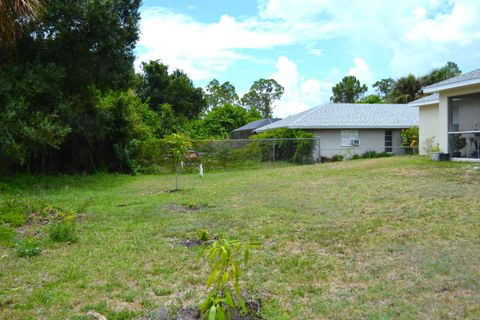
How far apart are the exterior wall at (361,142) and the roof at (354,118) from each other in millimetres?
483

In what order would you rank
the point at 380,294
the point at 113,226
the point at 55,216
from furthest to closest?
the point at 55,216 → the point at 113,226 → the point at 380,294

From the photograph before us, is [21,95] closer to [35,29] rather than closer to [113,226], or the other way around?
[35,29]

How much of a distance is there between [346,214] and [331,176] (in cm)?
673

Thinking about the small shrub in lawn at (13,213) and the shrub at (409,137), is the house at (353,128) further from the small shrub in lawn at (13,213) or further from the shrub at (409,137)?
the small shrub in lawn at (13,213)

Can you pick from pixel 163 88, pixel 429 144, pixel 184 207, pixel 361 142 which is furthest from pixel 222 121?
pixel 184 207

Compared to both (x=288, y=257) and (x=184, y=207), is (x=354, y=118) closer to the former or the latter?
(x=184, y=207)

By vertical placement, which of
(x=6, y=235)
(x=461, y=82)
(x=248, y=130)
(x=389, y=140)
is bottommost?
(x=6, y=235)

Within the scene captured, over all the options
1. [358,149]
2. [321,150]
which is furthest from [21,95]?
[358,149]

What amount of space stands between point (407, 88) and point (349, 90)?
2382 centimetres

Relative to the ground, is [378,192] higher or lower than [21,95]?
lower

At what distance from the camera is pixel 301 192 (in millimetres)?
11391

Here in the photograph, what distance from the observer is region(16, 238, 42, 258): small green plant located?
5.93 meters

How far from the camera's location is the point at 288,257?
5473 mm

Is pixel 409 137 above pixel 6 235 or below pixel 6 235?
above
